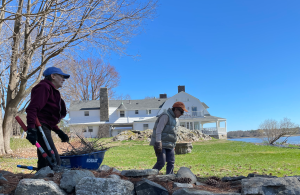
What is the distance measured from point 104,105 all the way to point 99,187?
34.6 m

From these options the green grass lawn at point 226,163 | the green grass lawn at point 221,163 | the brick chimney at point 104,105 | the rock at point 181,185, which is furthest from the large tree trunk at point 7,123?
the brick chimney at point 104,105

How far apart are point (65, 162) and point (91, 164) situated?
0.40 meters

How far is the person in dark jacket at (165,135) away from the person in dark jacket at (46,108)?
176 centimetres

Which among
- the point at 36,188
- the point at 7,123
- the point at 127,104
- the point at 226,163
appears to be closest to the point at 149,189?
the point at 36,188

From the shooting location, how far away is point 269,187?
3225 millimetres

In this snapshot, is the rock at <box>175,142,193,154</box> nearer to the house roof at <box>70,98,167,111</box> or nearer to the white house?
the white house

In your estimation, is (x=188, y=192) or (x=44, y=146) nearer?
(x=188, y=192)

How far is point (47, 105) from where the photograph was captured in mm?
3799

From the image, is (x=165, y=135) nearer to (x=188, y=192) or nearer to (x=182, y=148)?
(x=188, y=192)

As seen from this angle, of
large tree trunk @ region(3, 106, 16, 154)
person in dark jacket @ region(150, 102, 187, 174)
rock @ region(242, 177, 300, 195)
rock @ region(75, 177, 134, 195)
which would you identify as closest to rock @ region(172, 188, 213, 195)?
rock @ region(242, 177, 300, 195)

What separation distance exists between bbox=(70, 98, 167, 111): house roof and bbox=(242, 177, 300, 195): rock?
35322 mm

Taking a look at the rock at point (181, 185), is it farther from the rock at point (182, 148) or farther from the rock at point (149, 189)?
the rock at point (182, 148)

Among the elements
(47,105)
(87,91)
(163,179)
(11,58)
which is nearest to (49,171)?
(47,105)

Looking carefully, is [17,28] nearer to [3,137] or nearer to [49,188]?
[3,137]
